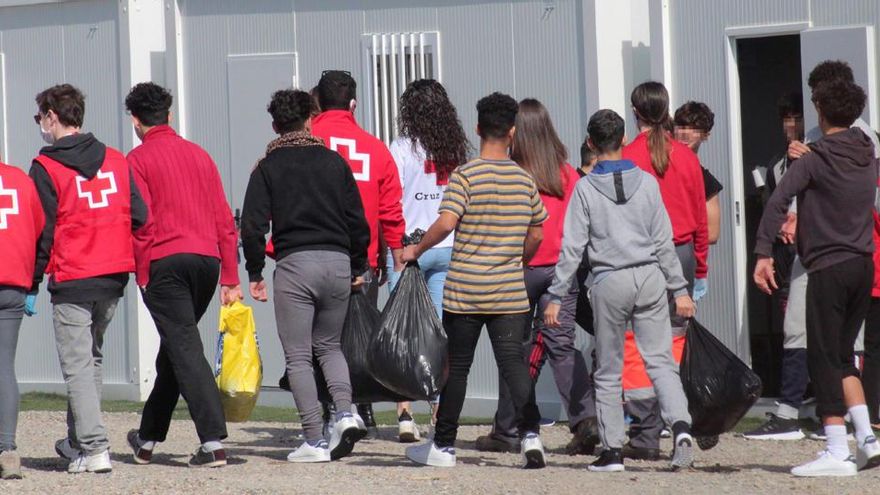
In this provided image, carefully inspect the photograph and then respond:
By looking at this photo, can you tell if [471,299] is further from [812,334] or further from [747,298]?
[747,298]

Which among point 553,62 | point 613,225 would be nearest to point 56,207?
point 613,225

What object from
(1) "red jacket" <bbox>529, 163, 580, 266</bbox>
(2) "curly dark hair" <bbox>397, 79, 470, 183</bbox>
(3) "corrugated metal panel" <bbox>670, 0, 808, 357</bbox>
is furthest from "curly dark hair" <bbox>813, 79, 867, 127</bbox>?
(3) "corrugated metal panel" <bbox>670, 0, 808, 357</bbox>

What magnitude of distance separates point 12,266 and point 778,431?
416 cm

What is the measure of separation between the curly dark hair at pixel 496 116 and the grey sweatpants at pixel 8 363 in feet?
7.79

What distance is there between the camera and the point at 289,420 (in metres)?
10.5

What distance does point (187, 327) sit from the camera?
7855 mm

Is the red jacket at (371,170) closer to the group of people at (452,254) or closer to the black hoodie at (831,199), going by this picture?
the group of people at (452,254)

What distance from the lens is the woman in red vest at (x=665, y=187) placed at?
26.4ft

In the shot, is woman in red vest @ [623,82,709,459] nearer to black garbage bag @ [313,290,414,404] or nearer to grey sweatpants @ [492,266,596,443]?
grey sweatpants @ [492,266,596,443]

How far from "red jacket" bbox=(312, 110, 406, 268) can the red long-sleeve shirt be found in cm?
77

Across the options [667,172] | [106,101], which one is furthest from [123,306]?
[667,172]

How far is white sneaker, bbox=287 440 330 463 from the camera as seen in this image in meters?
7.84

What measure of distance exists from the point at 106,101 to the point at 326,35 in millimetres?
1920

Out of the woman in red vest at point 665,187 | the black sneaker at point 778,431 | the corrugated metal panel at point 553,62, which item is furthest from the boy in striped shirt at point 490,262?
the corrugated metal panel at point 553,62
